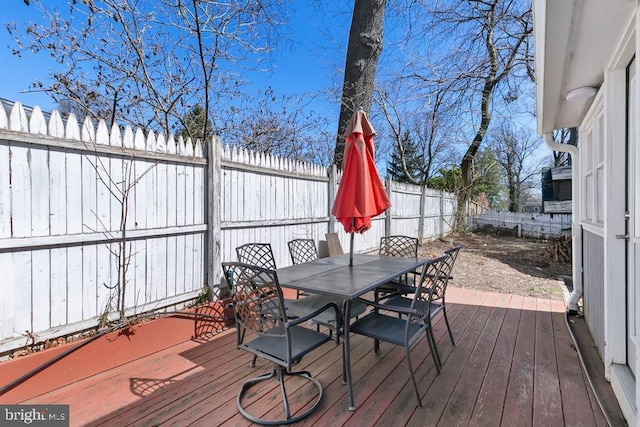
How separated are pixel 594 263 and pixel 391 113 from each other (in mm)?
10234

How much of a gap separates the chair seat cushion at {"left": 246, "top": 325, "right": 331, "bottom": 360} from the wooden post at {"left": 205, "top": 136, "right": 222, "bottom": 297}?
1481 millimetres

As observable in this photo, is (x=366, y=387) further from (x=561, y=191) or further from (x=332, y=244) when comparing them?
(x=561, y=191)

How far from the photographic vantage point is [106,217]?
266 centimetres

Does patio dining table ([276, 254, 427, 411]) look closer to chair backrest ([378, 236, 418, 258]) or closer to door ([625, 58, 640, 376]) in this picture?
chair backrest ([378, 236, 418, 258])

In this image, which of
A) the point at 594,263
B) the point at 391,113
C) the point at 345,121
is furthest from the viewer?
the point at 391,113

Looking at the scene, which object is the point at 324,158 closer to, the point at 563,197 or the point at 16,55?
the point at 16,55

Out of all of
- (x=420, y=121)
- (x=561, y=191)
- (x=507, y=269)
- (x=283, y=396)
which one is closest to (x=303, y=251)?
(x=283, y=396)

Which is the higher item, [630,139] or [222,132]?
[222,132]

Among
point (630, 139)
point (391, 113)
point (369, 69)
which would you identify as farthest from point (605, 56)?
point (391, 113)

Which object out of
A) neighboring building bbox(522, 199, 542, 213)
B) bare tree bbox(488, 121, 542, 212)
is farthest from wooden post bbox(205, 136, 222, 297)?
neighboring building bbox(522, 199, 542, 213)

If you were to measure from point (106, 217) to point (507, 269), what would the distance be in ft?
24.2

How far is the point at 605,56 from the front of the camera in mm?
2174

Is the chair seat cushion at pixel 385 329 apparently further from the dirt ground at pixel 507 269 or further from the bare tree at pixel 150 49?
the bare tree at pixel 150 49

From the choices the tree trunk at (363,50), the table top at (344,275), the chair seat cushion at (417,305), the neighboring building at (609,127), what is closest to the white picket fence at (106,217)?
the table top at (344,275)
